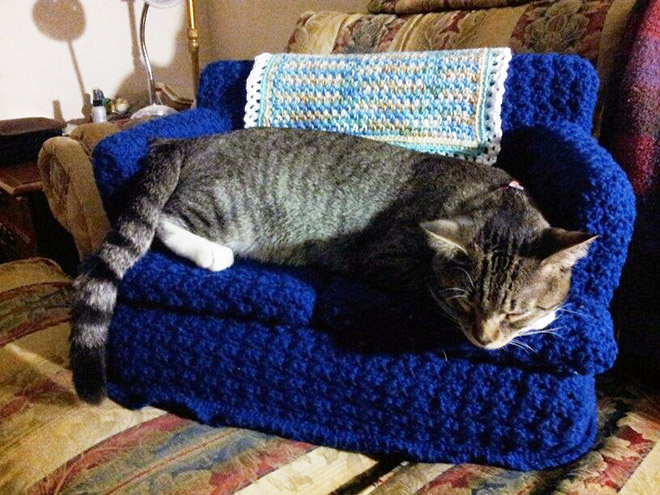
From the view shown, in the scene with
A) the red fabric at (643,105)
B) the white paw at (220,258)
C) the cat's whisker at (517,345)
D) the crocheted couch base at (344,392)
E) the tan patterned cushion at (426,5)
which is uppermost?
the tan patterned cushion at (426,5)

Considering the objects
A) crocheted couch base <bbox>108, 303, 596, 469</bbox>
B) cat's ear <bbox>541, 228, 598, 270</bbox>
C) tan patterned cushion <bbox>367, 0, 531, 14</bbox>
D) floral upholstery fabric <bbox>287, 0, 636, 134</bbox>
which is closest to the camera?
cat's ear <bbox>541, 228, 598, 270</bbox>

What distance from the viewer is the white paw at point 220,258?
1059 millimetres

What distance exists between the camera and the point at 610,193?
0.86 meters

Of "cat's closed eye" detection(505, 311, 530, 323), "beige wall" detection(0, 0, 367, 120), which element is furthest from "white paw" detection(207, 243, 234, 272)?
"beige wall" detection(0, 0, 367, 120)

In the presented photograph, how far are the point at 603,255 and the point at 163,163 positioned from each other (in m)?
0.86

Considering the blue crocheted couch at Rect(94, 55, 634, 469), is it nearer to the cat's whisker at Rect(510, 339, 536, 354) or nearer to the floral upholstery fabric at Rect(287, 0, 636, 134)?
the cat's whisker at Rect(510, 339, 536, 354)

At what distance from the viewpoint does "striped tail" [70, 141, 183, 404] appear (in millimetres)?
988

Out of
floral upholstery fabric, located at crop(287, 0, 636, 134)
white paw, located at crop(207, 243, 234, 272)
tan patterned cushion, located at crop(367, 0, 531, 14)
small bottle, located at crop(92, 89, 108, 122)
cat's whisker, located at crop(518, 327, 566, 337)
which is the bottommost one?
cat's whisker, located at crop(518, 327, 566, 337)

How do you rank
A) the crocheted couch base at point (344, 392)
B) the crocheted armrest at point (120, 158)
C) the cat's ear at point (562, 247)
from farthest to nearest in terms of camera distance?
1. the crocheted armrest at point (120, 158)
2. the crocheted couch base at point (344, 392)
3. the cat's ear at point (562, 247)

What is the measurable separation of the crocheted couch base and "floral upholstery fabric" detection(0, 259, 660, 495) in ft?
0.09

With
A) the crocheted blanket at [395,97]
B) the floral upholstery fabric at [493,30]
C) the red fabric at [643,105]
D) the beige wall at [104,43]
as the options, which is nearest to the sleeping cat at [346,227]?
the crocheted blanket at [395,97]

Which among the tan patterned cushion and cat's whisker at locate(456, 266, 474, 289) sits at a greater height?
the tan patterned cushion

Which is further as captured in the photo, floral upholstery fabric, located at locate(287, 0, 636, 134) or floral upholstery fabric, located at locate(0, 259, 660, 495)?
floral upholstery fabric, located at locate(287, 0, 636, 134)

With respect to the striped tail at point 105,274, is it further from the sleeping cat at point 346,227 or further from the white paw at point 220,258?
the white paw at point 220,258
